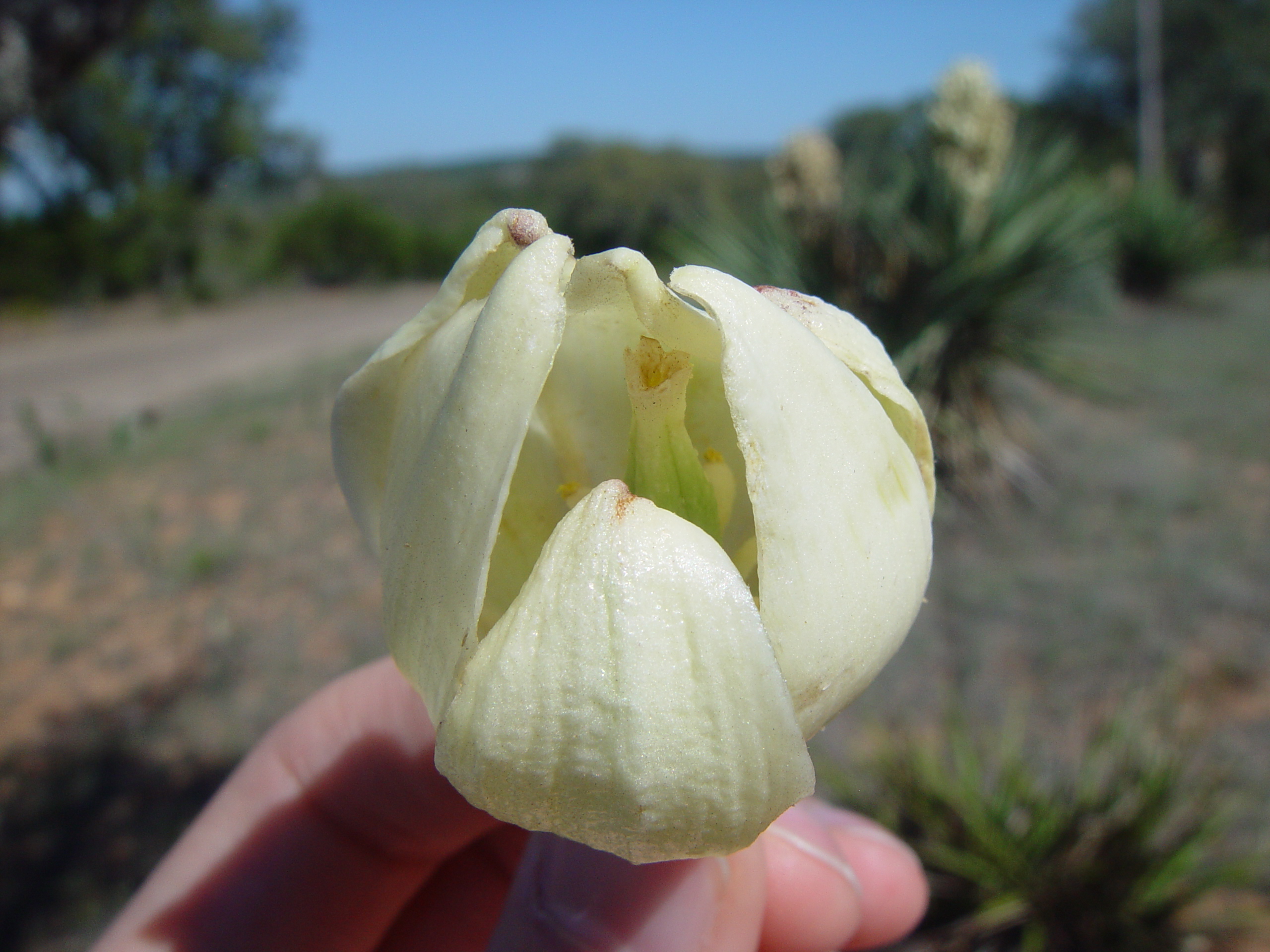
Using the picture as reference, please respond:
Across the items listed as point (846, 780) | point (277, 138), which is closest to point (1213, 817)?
point (846, 780)

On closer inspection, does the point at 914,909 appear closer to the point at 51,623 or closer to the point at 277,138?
the point at 51,623

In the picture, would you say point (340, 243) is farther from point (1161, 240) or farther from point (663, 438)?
point (663, 438)

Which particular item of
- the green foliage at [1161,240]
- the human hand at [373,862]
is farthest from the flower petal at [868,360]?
the green foliage at [1161,240]

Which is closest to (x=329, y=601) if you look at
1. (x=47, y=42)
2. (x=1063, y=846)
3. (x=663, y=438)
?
(x=47, y=42)

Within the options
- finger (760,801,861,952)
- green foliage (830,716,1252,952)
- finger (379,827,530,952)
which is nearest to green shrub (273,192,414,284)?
green foliage (830,716,1252,952)

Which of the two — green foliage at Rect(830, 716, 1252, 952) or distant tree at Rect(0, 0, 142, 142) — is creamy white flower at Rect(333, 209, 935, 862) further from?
distant tree at Rect(0, 0, 142, 142)

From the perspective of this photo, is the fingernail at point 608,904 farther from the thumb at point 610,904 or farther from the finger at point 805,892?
the finger at point 805,892
